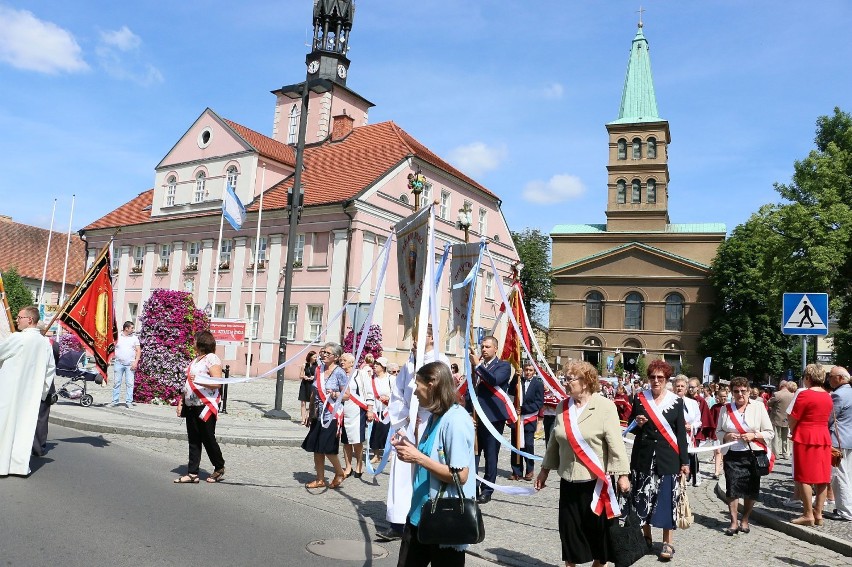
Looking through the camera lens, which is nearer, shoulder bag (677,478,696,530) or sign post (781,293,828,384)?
shoulder bag (677,478,696,530)

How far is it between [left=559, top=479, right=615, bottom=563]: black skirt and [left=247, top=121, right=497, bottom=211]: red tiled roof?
94.2 ft

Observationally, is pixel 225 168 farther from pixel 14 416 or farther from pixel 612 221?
pixel 612 221

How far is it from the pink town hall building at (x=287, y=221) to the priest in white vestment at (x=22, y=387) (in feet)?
71.1

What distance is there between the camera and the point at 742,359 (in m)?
57.2

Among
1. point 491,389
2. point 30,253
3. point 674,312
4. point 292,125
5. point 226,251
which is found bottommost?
point 491,389

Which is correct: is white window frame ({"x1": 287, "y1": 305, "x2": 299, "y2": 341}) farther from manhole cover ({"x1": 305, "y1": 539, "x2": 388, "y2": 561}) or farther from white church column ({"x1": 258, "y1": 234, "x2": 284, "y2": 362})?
manhole cover ({"x1": 305, "y1": 539, "x2": 388, "y2": 561})

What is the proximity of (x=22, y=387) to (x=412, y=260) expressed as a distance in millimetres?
5132

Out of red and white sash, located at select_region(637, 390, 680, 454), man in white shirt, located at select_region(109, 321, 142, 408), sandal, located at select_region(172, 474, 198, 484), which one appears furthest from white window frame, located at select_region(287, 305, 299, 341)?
red and white sash, located at select_region(637, 390, 680, 454)

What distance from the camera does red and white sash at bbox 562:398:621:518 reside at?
5.43m

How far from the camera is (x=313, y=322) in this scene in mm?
34906

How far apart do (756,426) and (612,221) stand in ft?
219

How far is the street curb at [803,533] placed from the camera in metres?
7.58

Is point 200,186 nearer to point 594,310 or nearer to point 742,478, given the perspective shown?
point 742,478

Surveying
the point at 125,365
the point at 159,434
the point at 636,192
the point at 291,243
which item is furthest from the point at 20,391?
the point at 636,192
